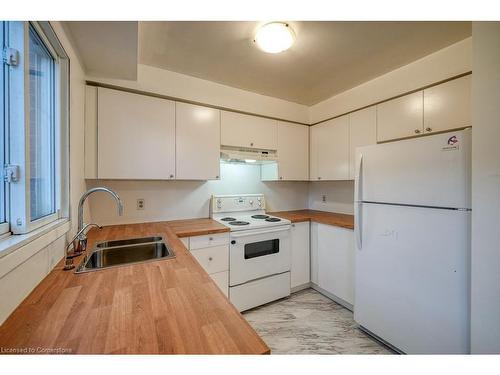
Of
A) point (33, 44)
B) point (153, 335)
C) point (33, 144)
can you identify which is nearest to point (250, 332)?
point (153, 335)

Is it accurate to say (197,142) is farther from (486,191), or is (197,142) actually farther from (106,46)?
(486,191)

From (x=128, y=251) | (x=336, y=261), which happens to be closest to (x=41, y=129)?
(x=128, y=251)

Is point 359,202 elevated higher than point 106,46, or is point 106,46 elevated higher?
point 106,46

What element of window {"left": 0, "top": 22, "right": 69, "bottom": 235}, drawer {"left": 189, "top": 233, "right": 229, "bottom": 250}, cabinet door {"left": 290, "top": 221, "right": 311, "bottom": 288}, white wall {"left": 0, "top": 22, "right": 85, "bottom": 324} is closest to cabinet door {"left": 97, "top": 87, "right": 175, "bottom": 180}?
white wall {"left": 0, "top": 22, "right": 85, "bottom": 324}

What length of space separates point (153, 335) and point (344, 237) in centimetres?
196

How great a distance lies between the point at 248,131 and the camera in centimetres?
247

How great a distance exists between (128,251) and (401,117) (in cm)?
255

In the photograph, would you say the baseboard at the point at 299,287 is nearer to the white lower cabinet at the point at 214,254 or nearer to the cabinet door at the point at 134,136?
the white lower cabinet at the point at 214,254

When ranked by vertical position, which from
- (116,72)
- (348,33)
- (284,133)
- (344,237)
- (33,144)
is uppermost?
(348,33)

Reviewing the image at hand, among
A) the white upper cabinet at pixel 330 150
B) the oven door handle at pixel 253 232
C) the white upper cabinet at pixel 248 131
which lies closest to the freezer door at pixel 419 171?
the white upper cabinet at pixel 330 150

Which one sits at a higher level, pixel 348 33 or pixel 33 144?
pixel 348 33

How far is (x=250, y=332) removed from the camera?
0.61 meters

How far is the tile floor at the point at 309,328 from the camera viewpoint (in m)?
1.70

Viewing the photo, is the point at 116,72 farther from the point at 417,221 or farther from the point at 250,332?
the point at 417,221
